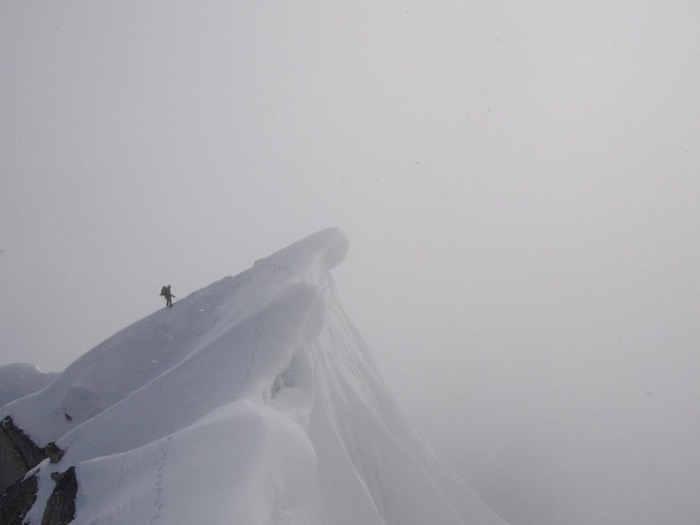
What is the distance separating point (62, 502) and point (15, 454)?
20.4 ft

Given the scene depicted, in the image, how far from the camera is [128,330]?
1317 centimetres

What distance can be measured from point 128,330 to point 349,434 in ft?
19.4

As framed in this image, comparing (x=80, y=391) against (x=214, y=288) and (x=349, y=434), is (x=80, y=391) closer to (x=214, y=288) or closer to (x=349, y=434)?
(x=214, y=288)

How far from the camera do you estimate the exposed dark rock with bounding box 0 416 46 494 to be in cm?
Result: 1162

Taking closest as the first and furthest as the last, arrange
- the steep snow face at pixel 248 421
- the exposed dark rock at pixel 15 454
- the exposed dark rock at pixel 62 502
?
the steep snow face at pixel 248 421 < the exposed dark rock at pixel 62 502 < the exposed dark rock at pixel 15 454

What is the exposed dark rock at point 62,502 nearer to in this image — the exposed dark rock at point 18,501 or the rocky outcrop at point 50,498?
the rocky outcrop at point 50,498

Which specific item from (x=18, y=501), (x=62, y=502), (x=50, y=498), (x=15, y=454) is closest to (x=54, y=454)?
(x=18, y=501)

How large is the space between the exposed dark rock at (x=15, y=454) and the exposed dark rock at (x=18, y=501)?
3901 mm

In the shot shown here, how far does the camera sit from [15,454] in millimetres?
11781

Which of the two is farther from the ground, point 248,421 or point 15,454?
point 15,454

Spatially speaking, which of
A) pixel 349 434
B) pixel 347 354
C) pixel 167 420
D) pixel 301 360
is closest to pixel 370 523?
pixel 349 434

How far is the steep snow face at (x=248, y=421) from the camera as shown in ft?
18.6

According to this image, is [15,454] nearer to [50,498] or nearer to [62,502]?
[50,498]

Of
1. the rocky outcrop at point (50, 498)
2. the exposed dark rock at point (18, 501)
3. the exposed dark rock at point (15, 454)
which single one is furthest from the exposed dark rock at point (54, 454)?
the exposed dark rock at point (15, 454)
